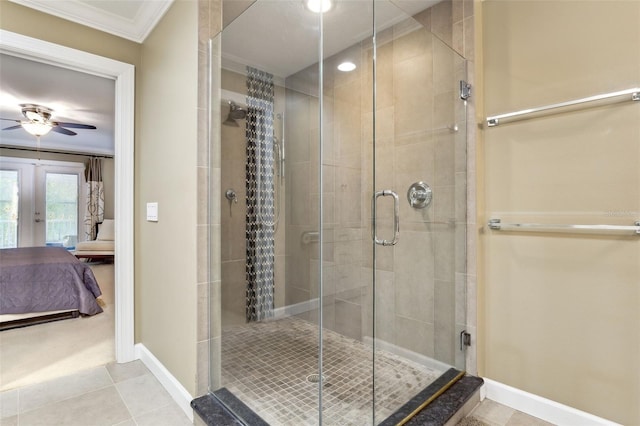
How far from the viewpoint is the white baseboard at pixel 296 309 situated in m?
1.63

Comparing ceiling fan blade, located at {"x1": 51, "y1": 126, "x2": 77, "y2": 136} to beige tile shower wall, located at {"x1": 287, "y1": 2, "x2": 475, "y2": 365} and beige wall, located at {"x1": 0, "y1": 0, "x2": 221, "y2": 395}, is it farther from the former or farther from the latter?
beige tile shower wall, located at {"x1": 287, "y1": 2, "x2": 475, "y2": 365}

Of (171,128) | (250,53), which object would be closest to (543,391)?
(250,53)

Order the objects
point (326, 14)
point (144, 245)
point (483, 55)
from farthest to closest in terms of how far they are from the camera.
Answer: point (144, 245)
point (483, 55)
point (326, 14)

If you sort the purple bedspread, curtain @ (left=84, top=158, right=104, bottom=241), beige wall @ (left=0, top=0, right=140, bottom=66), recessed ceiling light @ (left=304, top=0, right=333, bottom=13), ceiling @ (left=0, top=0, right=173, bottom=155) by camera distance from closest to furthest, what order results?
1. recessed ceiling light @ (left=304, top=0, right=333, bottom=13)
2. beige wall @ (left=0, top=0, right=140, bottom=66)
3. ceiling @ (left=0, top=0, right=173, bottom=155)
4. the purple bedspread
5. curtain @ (left=84, top=158, right=104, bottom=241)

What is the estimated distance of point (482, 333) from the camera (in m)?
1.86

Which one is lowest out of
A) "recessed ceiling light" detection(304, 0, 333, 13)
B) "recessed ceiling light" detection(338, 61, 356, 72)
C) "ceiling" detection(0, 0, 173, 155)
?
"recessed ceiling light" detection(338, 61, 356, 72)

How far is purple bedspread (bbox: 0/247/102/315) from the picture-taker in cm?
273

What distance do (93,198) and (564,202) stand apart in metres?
4.25

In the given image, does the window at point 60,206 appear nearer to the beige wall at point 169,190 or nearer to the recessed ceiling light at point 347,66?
the beige wall at point 169,190

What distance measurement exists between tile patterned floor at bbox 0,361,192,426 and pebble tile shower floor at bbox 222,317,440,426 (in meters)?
0.39

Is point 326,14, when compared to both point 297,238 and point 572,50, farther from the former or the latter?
point 572,50

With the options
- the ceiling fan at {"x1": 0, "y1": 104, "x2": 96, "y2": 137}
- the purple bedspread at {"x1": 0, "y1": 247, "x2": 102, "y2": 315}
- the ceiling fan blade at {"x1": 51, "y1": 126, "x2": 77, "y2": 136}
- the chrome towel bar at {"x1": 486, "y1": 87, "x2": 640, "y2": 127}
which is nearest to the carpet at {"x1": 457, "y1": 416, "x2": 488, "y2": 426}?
the chrome towel bar at {"x1": 486, "y1": 87, "x2": 640, "y2": 127}

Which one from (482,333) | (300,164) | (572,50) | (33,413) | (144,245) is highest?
(572,50)

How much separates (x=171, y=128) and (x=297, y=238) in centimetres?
104
